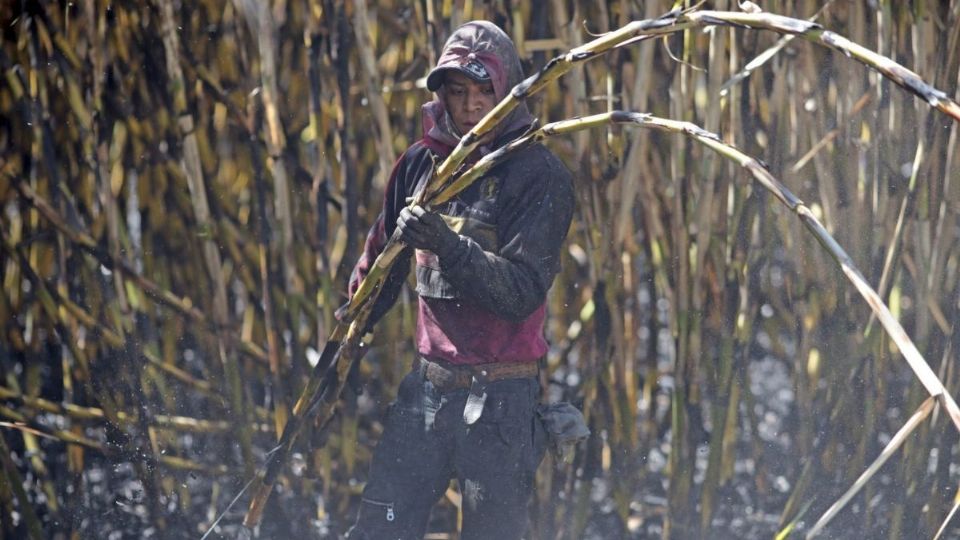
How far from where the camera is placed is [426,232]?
237cm

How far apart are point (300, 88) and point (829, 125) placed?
1465mm

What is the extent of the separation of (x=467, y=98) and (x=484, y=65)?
80 mm

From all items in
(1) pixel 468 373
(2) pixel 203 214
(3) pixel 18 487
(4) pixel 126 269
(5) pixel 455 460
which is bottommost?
(3) pixel 18 487

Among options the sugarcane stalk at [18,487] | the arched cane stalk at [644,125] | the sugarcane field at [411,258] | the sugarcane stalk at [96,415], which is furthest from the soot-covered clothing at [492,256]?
the sugarcane stalk at [18,487]

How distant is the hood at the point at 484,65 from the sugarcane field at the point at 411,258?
56 centimetres

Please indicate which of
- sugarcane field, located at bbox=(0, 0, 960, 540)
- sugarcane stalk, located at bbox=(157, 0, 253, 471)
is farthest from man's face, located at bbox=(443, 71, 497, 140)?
sugarcane stalk, located at bbox=(157, 0, 253, 471)

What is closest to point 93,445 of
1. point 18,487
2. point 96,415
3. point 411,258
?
point 96,415

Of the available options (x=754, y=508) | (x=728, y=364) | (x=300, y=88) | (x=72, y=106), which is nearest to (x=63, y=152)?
(x=72, y=106)

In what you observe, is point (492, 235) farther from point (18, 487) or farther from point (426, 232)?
point (18, 487)

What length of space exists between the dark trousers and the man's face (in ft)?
1.84

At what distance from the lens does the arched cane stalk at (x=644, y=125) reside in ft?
5.91

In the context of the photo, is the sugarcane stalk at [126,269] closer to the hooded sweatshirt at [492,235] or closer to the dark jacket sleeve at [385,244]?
the dark jacket sleeve at [385,244]

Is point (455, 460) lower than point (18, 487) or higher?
higher

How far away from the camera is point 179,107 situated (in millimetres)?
3268
